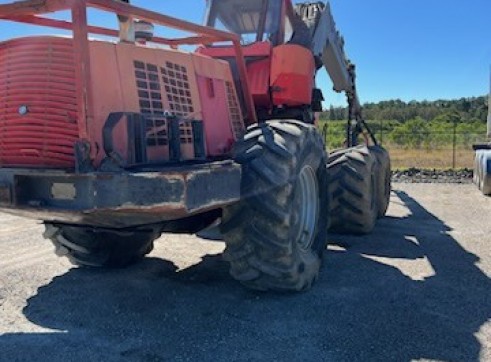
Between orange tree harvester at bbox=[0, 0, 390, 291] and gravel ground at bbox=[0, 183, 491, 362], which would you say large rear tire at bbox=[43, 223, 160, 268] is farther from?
gravel ground at bbox=[0, 183, 491, 362]

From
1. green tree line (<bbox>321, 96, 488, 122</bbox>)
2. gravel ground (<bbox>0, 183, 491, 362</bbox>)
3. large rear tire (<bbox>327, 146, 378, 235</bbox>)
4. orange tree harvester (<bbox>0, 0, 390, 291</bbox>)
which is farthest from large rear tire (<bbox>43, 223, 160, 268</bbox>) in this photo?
green tree line (<bbox>321, 96, 488, 122</bbox>)

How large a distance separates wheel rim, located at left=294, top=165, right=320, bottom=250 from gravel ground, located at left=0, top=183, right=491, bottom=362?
17.6 inches

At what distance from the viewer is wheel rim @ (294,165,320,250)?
221 inches

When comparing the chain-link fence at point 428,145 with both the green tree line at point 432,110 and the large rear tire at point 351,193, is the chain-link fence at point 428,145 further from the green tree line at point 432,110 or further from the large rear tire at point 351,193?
the green tree line at point 432,110

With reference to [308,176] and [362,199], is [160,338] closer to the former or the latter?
[308,176]

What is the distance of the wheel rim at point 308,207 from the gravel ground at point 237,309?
45cm

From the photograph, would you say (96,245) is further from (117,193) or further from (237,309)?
(117,193)

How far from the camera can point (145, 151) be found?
4.33 m

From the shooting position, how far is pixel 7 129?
14.4 feet

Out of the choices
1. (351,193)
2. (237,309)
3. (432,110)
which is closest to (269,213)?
(237,309)

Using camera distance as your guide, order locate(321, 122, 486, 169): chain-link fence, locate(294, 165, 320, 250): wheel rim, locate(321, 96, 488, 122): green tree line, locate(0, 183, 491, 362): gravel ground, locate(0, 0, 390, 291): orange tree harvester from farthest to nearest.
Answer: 1. locate(321, 96, 488, 122): green tree line
2. locate(321, 122, 486, 169): chain-link fence
3. locate(294, 165, 320, 250): wheel rim
4. locate(0, 183, 491, 362): gravel ground
5. locate(0, 0, 390, 291): orange tree harvester

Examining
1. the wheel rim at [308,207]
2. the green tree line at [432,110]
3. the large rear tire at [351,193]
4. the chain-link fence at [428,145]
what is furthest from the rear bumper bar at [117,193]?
the green tree line at [432,110]

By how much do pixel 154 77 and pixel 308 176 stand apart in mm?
1922

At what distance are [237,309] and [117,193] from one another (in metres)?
1.73
